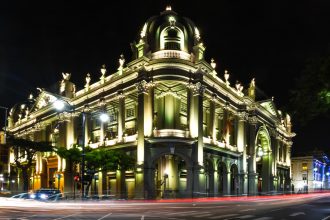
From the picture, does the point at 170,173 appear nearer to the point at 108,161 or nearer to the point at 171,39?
the point at 108,161

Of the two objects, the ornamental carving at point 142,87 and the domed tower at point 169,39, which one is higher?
the domed tower at point 169,39

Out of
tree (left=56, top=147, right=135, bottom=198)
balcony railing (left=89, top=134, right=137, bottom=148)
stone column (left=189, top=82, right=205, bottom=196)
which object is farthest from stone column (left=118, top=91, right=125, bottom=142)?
stone column (left=189, top=82, right=205, bottom=196)

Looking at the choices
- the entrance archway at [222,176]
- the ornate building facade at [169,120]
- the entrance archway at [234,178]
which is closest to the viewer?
the ornate building facade at [169,120]

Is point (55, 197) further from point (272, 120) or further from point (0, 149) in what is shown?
point (272, 120)

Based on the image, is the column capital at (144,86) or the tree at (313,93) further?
the column capital at (144,86)

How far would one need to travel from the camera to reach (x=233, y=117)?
7569 cm

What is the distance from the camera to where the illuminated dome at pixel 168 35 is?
59.3m

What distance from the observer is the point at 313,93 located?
15633 millimetres

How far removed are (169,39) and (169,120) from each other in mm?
11026

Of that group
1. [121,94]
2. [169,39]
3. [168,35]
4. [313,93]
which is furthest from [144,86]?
[313,93]

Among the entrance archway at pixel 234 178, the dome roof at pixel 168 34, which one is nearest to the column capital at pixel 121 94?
the dome roof at pixel 168 34

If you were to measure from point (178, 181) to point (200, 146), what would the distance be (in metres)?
7.99

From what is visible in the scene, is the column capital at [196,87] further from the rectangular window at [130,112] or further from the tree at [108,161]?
the tree at [108,161]

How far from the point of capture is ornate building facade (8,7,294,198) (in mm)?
56219
